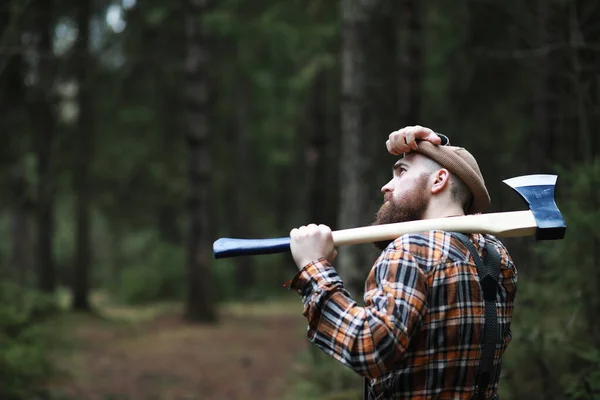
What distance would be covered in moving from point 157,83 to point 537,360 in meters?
13.9

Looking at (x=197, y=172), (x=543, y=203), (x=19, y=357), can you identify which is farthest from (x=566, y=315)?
(x=197, y=172)

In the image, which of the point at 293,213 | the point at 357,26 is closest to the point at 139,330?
the point at 357,26

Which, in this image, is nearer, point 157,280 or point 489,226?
point 489,226

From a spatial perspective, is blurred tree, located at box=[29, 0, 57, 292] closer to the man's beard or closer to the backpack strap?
the man's beard

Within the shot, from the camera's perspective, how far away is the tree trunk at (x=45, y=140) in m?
15.9

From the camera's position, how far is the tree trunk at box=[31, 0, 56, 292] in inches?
625

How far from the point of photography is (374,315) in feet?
8.84

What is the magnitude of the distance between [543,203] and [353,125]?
6.89 meters

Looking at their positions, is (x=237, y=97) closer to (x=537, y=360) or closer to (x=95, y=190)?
(x=95, y=190)

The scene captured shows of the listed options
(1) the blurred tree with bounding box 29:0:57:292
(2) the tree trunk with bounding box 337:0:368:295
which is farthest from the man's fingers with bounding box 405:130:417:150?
(1) the blurred tree with bounding box 29:0:57:292

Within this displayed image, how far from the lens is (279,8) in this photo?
13.1 m

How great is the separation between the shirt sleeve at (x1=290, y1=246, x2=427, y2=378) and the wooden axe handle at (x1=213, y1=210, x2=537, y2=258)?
0.25 m

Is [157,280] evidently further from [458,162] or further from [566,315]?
[458,162]

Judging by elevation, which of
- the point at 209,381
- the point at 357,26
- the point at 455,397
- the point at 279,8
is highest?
the point at 279,8
